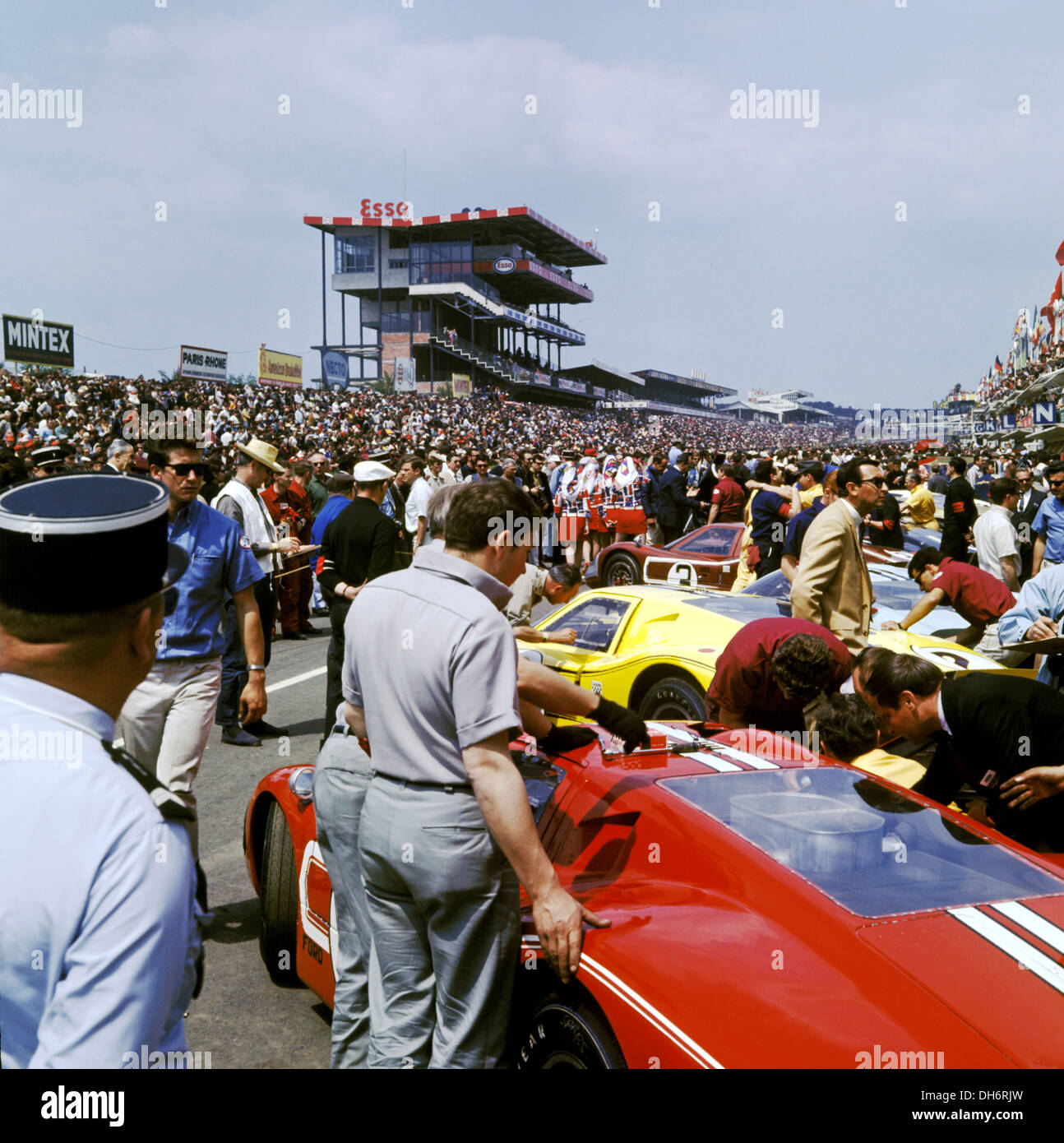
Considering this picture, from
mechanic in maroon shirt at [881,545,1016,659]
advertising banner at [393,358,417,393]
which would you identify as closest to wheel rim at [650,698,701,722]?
mechanic in maroon shirt at [881,545,1016,659]

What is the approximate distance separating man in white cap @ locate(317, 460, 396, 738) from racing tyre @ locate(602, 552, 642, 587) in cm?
664

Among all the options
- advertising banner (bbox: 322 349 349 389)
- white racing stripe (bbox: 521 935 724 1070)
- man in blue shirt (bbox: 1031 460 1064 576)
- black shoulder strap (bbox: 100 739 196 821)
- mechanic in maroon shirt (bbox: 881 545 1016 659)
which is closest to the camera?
black shoulder strap (bbox: 100 739 196 821)

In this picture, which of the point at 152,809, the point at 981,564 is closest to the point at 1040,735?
the point at 152,809

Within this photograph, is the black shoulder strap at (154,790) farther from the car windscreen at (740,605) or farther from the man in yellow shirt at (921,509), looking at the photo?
the man in yellow shirt at (921,509)

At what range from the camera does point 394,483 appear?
47.6 ft

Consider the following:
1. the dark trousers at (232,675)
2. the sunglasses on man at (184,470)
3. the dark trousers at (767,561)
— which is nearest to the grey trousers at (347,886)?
the sunglasses on man at (184,470)

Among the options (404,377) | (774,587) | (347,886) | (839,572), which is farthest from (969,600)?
(404,377)

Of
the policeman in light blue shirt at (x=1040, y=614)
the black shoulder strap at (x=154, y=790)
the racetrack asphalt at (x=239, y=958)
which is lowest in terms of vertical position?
the racetrack asphalt at (x=239, y=958)

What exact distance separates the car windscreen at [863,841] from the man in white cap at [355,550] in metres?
4.01

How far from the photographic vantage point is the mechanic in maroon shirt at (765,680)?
4734 mm

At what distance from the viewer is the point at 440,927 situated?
8.52 feet

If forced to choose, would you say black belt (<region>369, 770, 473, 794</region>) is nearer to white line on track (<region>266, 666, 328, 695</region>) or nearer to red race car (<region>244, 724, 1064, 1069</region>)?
red race car (<region>244, 724, 1064, 1069</region>)

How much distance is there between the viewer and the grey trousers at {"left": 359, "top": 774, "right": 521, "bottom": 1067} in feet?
8.38
